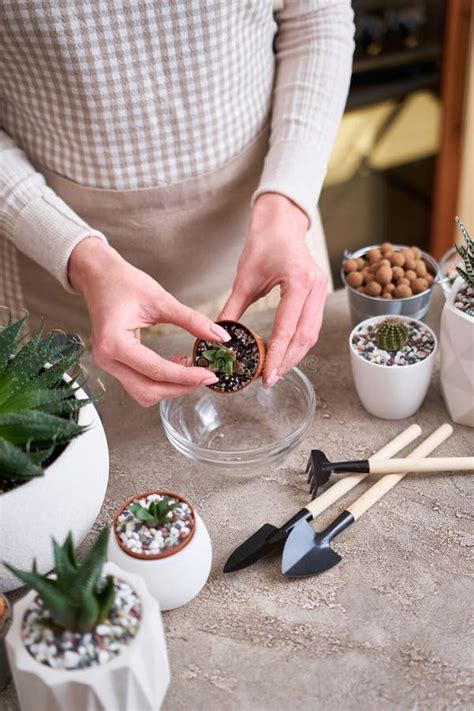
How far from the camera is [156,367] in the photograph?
991 mm

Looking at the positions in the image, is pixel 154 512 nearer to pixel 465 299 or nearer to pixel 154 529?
pixel 154 529

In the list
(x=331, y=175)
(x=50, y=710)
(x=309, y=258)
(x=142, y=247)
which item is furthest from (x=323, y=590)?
(x=331, y=175)

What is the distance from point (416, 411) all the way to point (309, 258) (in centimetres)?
26

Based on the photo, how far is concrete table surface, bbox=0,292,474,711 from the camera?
0.82 m

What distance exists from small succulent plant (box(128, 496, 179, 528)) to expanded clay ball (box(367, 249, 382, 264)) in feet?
1.95

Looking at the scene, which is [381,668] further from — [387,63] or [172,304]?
[387,63]

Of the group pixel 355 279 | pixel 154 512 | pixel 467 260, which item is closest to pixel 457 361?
pixel 467 260

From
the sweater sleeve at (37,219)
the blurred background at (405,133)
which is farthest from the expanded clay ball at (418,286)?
the blurred background at (405,133)

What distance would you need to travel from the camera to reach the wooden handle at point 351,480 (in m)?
0.99

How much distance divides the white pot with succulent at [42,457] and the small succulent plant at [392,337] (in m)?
0.42

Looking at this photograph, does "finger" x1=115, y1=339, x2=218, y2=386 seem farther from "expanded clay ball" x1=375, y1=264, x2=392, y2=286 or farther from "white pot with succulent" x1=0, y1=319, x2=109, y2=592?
"expanded clay ball" x1=375, y1=264, x2=392, y2=286

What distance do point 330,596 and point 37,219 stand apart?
678mm

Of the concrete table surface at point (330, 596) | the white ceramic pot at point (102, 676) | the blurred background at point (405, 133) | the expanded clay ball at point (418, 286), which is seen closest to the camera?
the white ceramic pot at point (102, 676)

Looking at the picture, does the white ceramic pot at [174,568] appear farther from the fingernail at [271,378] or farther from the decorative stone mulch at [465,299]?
the decorative stone mulch at [465,299]
